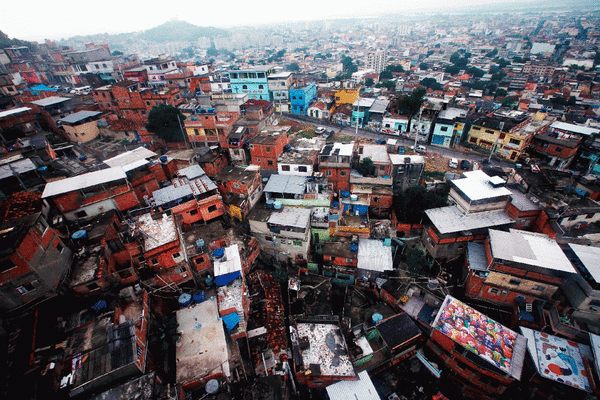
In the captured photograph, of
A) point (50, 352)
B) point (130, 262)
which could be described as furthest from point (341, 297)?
point (50, 352)

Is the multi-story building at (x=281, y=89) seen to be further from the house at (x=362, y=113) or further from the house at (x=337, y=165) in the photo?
the house at (x=337, y=165)

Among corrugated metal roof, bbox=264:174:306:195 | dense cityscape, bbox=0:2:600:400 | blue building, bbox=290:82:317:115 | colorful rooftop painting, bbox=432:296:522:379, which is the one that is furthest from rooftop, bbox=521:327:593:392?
blue building, bbox=290:82:317:115

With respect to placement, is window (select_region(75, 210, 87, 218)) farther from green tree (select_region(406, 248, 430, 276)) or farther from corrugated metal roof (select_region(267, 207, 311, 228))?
green tree (select_region(406, 248, 430, 276))

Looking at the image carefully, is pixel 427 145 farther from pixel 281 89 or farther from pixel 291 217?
pixel 291 217

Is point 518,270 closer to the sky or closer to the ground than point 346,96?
closer to the ground

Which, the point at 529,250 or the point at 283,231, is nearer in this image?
the point at 529,250

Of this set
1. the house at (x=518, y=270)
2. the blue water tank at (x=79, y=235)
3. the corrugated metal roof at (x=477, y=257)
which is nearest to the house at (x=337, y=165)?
the corrugated metal roof at (x=477, y=257)

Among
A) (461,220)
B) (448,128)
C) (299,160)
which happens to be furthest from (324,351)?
(448,128)
